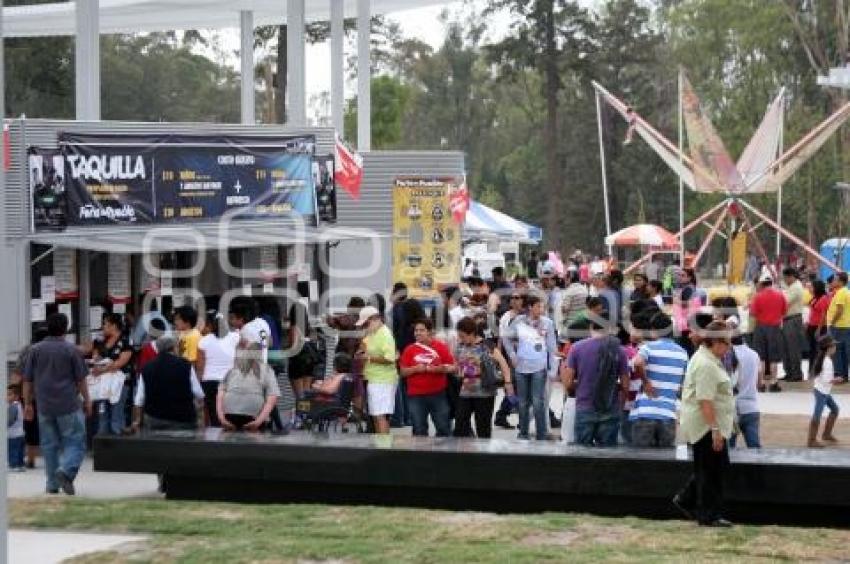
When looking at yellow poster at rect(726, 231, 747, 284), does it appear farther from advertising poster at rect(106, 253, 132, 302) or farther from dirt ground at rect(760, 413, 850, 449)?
advertising poster at rect(106, 253, 132, 302)

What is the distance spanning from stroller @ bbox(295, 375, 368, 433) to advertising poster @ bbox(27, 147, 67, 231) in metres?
3.23

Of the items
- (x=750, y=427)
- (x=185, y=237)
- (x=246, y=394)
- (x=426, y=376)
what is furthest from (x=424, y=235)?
(x=750, y=427)

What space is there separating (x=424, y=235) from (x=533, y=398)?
921 centimetres

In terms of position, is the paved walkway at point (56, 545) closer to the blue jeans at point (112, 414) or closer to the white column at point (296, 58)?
the blue jeans at point (112, 414)

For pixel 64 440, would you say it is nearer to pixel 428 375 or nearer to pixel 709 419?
pixel 428 375

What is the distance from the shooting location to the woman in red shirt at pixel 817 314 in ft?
82.4

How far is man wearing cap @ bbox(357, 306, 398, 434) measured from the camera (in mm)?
16812

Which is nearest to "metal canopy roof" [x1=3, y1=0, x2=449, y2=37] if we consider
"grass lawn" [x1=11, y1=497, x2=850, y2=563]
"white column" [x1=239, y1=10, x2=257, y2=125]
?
"white column" [x1=239, y1=10, x2=257, y2=125]

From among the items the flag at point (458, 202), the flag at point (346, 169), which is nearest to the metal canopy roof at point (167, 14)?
the flag at point (458, 202)

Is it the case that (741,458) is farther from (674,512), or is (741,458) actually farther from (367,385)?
(367,385)

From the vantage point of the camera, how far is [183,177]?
19891 millimetres

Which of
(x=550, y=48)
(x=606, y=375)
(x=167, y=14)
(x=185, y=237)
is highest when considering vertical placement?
(x=550, y=48)

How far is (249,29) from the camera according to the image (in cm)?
3153

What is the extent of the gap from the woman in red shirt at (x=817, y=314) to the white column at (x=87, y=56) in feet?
36.6
